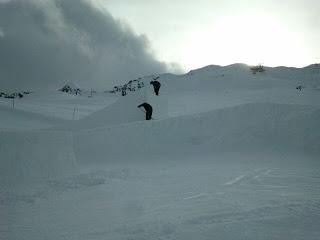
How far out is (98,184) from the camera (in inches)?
375

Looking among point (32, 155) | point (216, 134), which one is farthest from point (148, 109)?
point (32, 155)

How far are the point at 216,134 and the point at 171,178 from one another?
6.13 metres

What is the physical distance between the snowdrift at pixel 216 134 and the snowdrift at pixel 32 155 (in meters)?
4.24

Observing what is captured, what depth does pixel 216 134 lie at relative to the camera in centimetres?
1577

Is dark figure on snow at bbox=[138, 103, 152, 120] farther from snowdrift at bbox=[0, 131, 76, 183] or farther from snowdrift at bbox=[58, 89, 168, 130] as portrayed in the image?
snowdrift at bbox=[0, 131, 76, 183]

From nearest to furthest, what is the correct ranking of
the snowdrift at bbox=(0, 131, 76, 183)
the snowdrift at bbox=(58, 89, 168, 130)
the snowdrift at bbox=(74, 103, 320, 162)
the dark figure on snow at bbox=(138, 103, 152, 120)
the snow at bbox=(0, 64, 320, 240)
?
the snow at bbox=(0, 64, 320, 240) < the snowdrift at bbox=(0, 131, 76, 183) < the snowdrift at bbox=(74, 103, 320, 162) < the dark figure on snow at bbox=(138, 103, 152, 120) < the snowdrift at bbox=(58, 89, 168, 130)

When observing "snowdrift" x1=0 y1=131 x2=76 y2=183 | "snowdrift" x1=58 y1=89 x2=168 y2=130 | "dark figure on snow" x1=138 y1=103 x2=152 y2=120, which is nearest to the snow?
"snowdrift" x1=0 y1=131 x2=76 y2=183

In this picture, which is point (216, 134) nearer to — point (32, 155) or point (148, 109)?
point (148, 109)

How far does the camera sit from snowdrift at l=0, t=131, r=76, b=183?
30.6ft

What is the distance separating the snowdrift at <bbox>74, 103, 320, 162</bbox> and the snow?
42 millimetres

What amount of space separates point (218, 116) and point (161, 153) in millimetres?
3202

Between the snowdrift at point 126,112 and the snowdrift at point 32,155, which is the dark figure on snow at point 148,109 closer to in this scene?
the snowdrift at point 126,112

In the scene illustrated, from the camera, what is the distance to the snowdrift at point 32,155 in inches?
367

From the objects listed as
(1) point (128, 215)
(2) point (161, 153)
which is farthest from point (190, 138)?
(1) point (128, 215)
